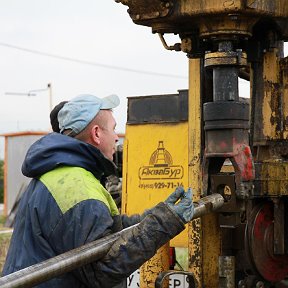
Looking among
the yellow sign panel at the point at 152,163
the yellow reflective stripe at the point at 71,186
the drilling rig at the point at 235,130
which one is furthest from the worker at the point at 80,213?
the yellow sign panel at the point at 152,163

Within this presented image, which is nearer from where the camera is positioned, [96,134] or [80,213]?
[80,213]

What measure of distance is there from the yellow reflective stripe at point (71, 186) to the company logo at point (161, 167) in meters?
2.59

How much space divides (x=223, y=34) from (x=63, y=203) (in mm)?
1604

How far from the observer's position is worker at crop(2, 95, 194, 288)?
119 inches

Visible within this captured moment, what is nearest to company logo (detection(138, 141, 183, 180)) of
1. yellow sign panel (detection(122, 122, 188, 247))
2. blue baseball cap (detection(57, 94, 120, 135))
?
yellow sign panel (detection(122, 122, 188, 247))

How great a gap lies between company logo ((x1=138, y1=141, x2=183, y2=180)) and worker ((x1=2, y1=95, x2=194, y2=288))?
249 cm

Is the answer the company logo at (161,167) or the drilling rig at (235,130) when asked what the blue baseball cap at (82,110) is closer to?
the drilling rig at (235,130)

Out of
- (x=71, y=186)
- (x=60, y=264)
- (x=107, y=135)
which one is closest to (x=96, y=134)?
(x=107, y=135)

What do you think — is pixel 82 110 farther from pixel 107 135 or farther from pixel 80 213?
pixel 80 213

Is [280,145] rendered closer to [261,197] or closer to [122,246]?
[261,197]

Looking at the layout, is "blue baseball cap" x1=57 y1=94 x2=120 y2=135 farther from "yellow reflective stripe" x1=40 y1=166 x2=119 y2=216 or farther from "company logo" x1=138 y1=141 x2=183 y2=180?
"company logo" x1=138 y1=141 x2=183 y2=180

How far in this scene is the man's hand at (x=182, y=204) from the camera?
311cm

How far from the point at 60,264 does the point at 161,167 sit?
9.85 feet

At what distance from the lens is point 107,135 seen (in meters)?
3.31
